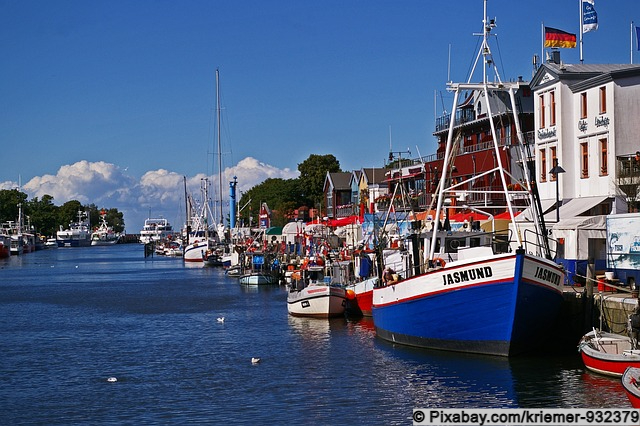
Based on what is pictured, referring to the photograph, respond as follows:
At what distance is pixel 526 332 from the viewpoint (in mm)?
32062

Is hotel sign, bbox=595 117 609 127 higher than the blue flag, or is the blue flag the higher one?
the blue flag

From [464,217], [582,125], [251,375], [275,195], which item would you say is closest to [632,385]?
[251,375]

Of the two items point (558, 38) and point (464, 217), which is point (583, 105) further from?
point (464, 217)

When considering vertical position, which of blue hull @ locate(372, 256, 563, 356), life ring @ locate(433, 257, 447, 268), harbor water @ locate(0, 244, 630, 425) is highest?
life ring @ locate(433, 257, 447, 268)

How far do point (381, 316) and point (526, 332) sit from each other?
852 cm

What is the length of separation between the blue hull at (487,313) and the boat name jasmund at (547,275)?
21 centimetres

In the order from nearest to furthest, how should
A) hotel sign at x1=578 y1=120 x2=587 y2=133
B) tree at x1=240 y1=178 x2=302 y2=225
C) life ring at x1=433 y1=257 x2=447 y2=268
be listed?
life ring at x1=433 y1=257 x2=447 y2=268 → hotel sign at x1=578 y1=120 x2=587 y2=133 → tree at x1=240 y1=178 x2=302 y2=225

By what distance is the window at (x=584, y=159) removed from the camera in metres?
50.6

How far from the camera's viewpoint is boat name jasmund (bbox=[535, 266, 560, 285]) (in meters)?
31.2

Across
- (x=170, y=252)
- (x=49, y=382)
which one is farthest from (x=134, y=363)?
(x=170, y=252)

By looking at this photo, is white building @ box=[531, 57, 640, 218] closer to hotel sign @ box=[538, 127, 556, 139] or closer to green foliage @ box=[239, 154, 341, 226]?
hotel sign @ box=[538, 127, 556, 139]

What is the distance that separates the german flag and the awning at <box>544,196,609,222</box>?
34.1 ft

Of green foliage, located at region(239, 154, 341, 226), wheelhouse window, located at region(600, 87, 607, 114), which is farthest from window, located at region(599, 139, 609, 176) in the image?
green foliage, located at region(239, 154, 341, 226)

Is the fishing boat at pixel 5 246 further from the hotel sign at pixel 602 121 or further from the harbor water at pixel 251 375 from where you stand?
the hotel sign at pixel 602 121
